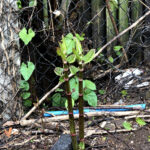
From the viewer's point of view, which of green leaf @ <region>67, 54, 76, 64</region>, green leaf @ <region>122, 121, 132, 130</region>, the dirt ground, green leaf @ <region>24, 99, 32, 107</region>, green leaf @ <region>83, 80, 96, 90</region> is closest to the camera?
green leaf @ <region>67, 54, 76, 64</region>

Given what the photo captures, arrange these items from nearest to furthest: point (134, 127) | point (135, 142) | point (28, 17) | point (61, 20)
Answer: point (135, 142) → point (134, 127) → point (28, 17) → point (61, 20)

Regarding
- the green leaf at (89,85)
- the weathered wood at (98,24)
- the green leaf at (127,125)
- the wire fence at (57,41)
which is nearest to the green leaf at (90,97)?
the green leaf at (89,85)

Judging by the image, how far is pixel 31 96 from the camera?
7.41 feet

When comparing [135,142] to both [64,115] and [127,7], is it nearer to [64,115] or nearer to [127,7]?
[64,115]

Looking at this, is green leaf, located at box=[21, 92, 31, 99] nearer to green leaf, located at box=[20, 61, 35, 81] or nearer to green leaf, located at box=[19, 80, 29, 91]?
green leaf, located at box=[19, 80, 29, 91]

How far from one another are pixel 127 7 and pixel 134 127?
1.32 m

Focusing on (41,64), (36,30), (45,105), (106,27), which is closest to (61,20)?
(36,30)

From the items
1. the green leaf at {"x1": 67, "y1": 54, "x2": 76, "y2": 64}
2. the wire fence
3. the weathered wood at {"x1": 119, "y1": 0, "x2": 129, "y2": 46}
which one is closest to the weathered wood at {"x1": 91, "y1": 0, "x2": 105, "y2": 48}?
the wire fence

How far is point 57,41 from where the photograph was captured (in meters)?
2.20

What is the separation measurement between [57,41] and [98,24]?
68 cm

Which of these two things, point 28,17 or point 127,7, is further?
point 127,7

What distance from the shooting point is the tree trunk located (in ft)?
6.38

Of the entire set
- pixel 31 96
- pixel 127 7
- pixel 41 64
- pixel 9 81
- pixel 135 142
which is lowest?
pixel 135 142

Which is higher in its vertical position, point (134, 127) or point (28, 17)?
point (28, 17)
